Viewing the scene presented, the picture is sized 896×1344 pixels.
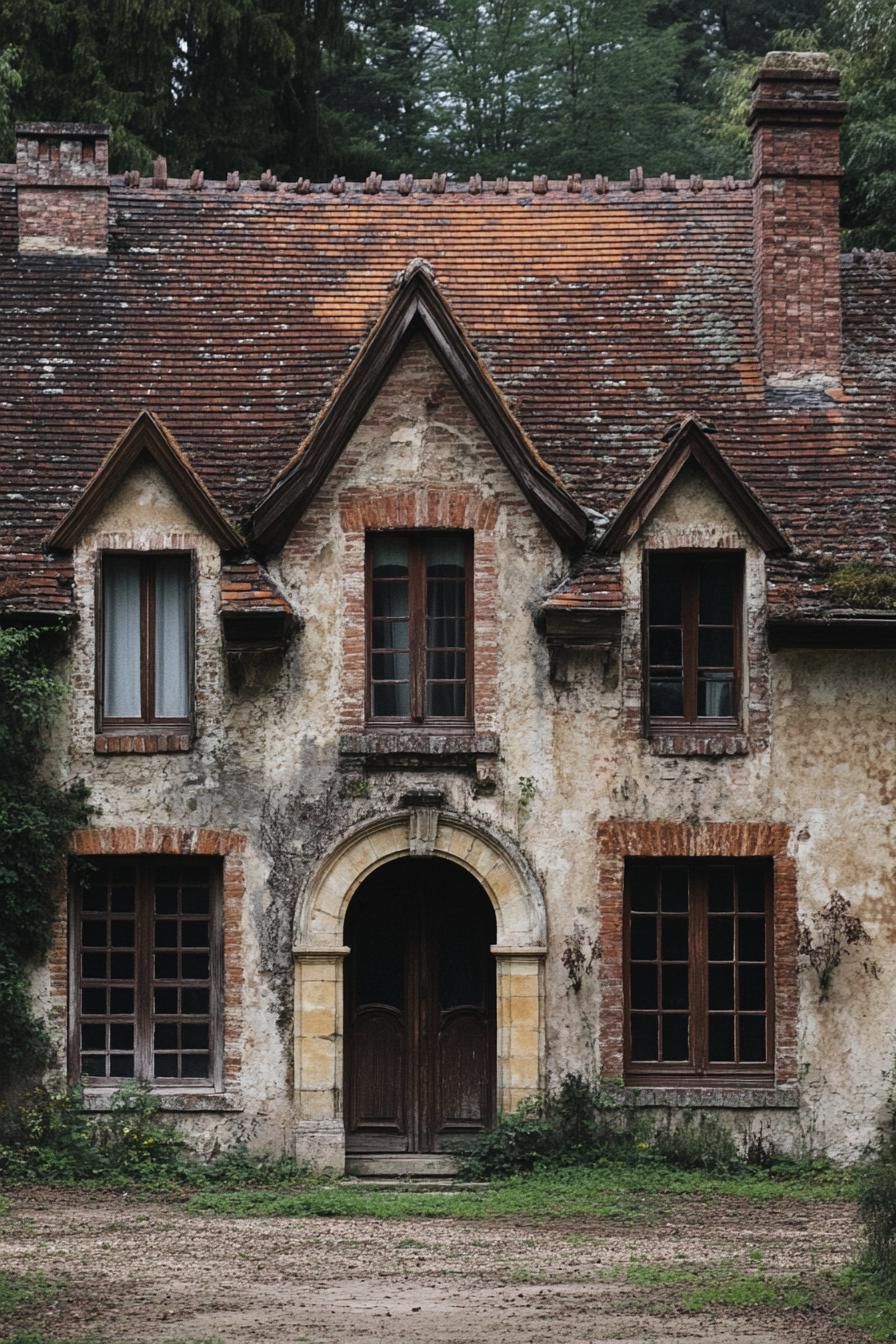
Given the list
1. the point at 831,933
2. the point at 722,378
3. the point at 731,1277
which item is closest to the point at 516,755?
the point at 831,933

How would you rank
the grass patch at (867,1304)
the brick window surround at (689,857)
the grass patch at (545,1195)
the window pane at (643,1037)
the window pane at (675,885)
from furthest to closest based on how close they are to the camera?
the window pane at (675,885) < the window pane at (643,1037) < the brick window surround at (689,857) < the grass patch at (545,1195) < the grass patch at (867,1304)

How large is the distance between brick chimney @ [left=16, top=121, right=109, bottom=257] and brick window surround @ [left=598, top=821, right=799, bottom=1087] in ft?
26.4

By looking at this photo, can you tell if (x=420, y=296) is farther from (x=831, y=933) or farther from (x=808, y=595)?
(x=831, y=933)

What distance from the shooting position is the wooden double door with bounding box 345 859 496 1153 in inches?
792

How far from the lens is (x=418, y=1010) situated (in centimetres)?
2017

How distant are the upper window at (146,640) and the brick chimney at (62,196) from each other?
4211mm

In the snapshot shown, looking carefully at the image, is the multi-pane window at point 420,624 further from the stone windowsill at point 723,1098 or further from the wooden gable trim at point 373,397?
the stone windowsill at point 723,1098

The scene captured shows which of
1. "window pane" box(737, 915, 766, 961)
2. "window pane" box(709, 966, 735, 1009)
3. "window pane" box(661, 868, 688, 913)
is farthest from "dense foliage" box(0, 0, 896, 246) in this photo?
"window pane" box(709, 966, 735, 1009)

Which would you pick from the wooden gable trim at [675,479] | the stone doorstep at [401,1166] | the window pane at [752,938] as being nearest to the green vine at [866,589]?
the wooden gable trim at [675,479]

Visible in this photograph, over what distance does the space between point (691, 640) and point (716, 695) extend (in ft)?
1.75

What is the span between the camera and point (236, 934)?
19.5 meters

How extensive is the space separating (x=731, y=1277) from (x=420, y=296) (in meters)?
9.32

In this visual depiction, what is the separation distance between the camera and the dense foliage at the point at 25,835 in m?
19.1

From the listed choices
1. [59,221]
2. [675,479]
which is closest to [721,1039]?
[675,479]
